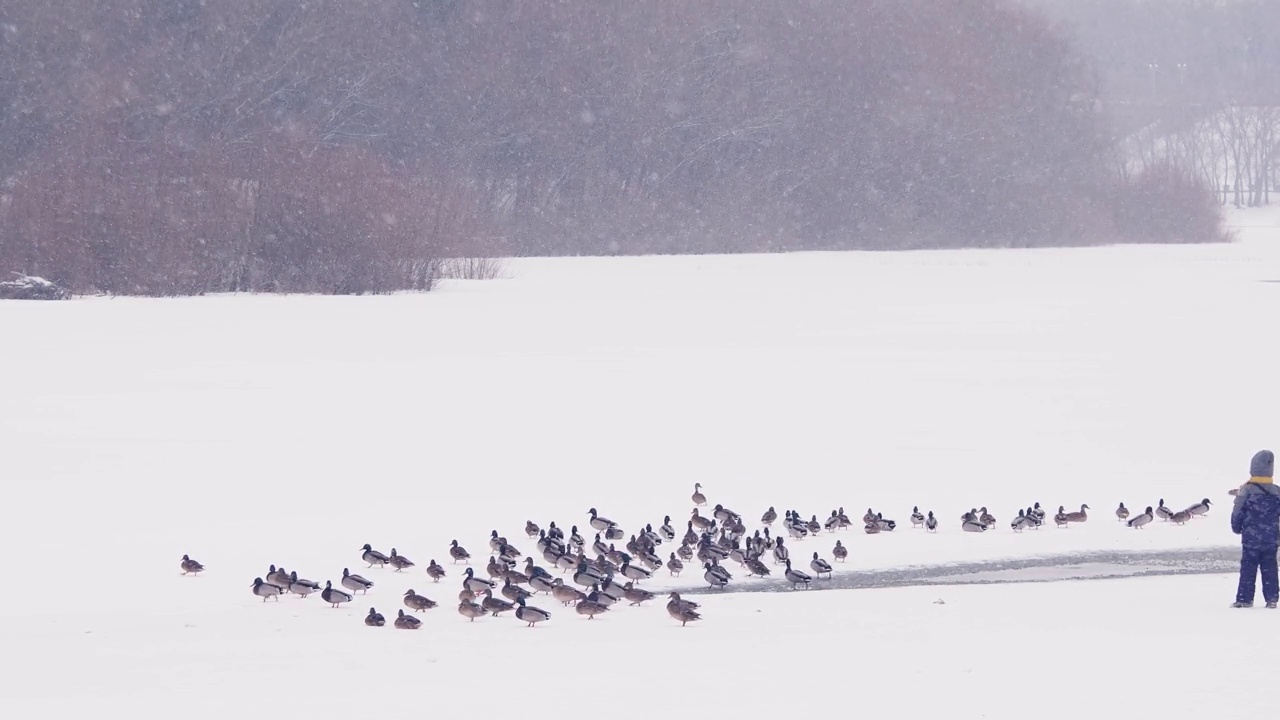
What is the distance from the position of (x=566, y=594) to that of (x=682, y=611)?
105 cm

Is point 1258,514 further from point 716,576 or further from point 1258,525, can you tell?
point 716,576

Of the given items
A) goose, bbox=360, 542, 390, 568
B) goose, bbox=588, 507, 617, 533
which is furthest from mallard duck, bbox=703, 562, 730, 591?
goose, bbox=360, 542, 390, 568

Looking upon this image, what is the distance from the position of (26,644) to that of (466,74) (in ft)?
180

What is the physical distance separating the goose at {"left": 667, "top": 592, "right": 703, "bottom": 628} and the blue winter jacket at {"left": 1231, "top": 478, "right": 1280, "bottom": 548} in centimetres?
344

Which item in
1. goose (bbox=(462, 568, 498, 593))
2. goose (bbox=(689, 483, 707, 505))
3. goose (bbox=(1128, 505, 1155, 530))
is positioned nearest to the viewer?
goose (bbox=(462, 568, 498, 593))

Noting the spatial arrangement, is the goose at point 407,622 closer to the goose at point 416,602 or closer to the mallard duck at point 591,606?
the goose at point 416,602

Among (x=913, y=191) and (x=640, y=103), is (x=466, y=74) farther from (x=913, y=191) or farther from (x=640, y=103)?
(x=913, y=191)

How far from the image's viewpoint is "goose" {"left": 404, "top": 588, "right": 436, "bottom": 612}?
Answer: 9.85 metres

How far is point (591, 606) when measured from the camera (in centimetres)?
992

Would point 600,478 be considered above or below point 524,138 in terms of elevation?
below

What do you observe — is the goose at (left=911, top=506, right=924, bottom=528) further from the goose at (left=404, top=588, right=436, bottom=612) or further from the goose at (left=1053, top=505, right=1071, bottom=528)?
the goose at (left=404, top=588, right=436, bottom=612)

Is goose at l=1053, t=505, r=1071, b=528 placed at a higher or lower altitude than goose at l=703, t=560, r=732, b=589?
higher

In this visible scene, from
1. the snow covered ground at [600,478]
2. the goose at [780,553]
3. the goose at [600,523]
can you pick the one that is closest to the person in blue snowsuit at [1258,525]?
the snow covered ground at [600,478]

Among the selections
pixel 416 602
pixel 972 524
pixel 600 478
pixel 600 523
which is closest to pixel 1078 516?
pixel 972 524
